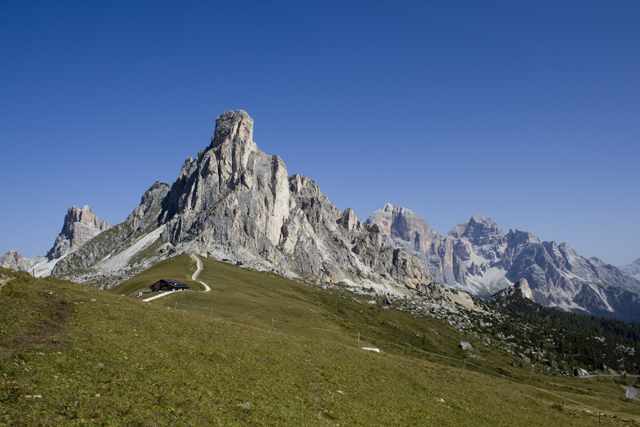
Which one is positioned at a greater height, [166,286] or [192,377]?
[166,286]

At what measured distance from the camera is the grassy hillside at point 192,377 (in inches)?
712

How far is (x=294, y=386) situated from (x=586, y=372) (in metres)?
196

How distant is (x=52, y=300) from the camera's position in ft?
94.2

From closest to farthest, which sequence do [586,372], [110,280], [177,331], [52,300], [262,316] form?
[52,300], [177,331], [262,316], [586,372], [110,280]

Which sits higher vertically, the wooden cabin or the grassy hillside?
the wooden cabin

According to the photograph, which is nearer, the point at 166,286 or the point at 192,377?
the point at 192,377

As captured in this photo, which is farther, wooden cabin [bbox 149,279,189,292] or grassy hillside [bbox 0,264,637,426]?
wooden cabin [bbox 149,279,189,292]

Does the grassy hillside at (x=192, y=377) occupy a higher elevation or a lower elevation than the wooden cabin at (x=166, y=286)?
lower

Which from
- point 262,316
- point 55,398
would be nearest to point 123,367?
point 55,398

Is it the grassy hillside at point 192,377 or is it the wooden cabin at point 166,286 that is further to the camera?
the wooden cabin at point 166,286

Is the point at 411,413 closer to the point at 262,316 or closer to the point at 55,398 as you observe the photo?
the point at 55,398

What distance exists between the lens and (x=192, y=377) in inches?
917

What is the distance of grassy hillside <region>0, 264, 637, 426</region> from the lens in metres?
18.1

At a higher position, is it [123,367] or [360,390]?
[123,367]
